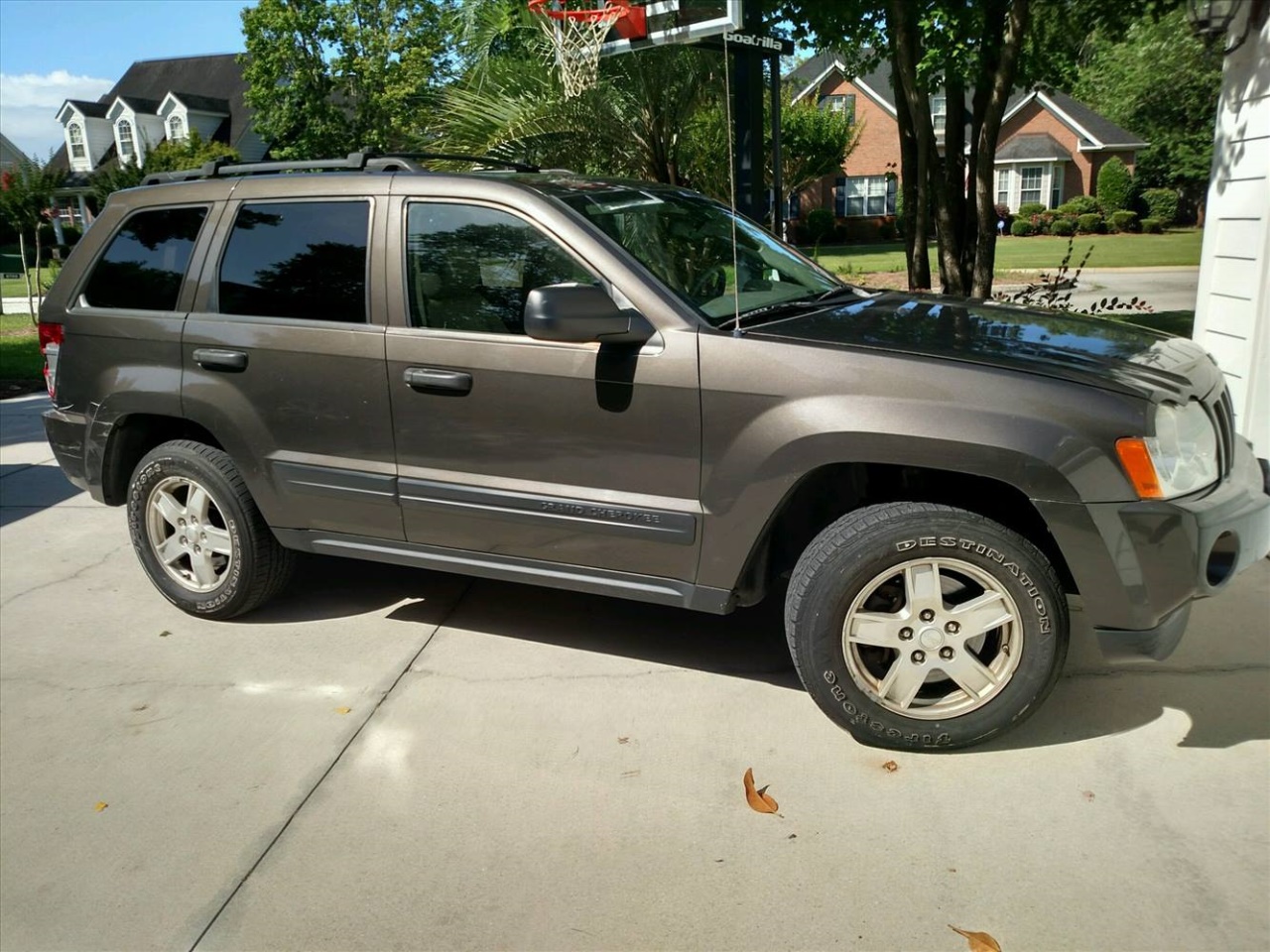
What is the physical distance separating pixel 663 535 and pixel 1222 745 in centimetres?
197

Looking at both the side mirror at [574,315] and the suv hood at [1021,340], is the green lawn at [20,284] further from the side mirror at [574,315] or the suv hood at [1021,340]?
the suv hood at [1021,340]

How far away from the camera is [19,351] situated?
613 inches

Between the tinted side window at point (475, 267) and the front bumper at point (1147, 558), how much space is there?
1912 mm

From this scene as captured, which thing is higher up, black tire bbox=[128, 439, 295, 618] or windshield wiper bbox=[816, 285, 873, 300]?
windshield wiper bbox=[816, 285, 873, 300]

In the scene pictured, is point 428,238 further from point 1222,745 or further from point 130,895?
point 1222,745

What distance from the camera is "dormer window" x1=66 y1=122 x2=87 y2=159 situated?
1944 inches

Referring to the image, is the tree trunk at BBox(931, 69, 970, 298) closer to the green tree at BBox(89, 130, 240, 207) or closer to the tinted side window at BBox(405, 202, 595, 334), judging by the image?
the tinted side window at BBox(405, 202, 595, 334)

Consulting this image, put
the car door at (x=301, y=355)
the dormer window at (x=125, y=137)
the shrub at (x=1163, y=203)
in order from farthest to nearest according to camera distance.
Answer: the dormer window at (x=125, y=137) → the shrub at (x=1163, y=203) → the car door at (x=301, y=355)

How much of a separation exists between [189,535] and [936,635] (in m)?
3.28

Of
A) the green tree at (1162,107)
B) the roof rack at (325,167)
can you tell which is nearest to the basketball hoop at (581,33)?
the roof rack at (325,167)

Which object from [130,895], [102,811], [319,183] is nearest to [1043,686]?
[130,895]

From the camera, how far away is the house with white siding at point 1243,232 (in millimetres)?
6141

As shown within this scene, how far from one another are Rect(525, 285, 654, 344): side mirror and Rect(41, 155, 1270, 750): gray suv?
0.04 ft

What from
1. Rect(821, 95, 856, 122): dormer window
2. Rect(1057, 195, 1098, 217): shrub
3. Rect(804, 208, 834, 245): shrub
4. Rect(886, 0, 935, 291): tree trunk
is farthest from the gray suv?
Rect(1057, 195, 1098, 217): shrub
